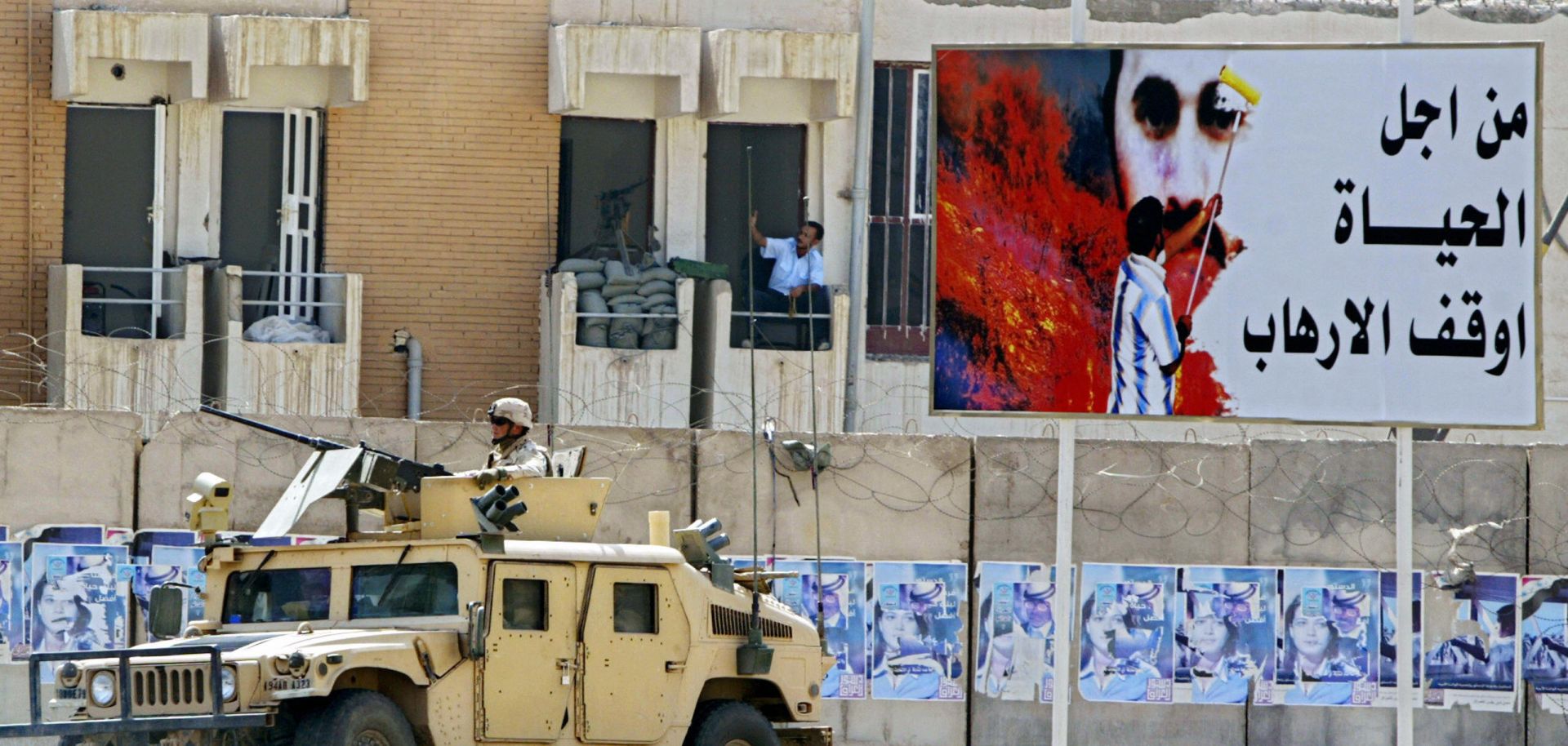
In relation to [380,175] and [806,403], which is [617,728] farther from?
[380,175]

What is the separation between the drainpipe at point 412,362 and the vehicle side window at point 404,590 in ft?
31.5

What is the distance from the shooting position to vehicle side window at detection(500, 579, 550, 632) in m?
11.4

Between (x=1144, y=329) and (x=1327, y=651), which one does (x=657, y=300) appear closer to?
→ (x=1327, y=651)

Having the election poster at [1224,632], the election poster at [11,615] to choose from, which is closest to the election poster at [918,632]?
the election poster at [1224,632]

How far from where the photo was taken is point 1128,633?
16.2 metres

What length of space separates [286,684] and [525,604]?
159cm

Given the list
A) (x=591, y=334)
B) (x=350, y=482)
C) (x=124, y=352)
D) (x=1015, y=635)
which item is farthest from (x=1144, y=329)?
(x=124, y=352)

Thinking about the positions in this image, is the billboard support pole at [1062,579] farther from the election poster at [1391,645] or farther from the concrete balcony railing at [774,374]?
the concrete balcony railing at [774,374]

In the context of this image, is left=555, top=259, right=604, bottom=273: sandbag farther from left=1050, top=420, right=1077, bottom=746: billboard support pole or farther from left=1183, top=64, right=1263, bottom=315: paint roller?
left=1183, top=64, right=1263, bottom=315: paint roller

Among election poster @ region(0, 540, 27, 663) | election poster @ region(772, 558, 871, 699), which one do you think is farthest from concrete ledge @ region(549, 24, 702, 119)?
election poster @ region(0, 540, 27, 663)

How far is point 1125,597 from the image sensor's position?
16266 millimetres

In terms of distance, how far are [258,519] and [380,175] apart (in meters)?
6.22

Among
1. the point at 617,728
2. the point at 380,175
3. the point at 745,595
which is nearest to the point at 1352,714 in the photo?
the point at 745,595

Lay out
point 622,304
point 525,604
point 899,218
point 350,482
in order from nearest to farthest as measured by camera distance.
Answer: point 525,604, point 350,482, point 622,304, point 899,218
